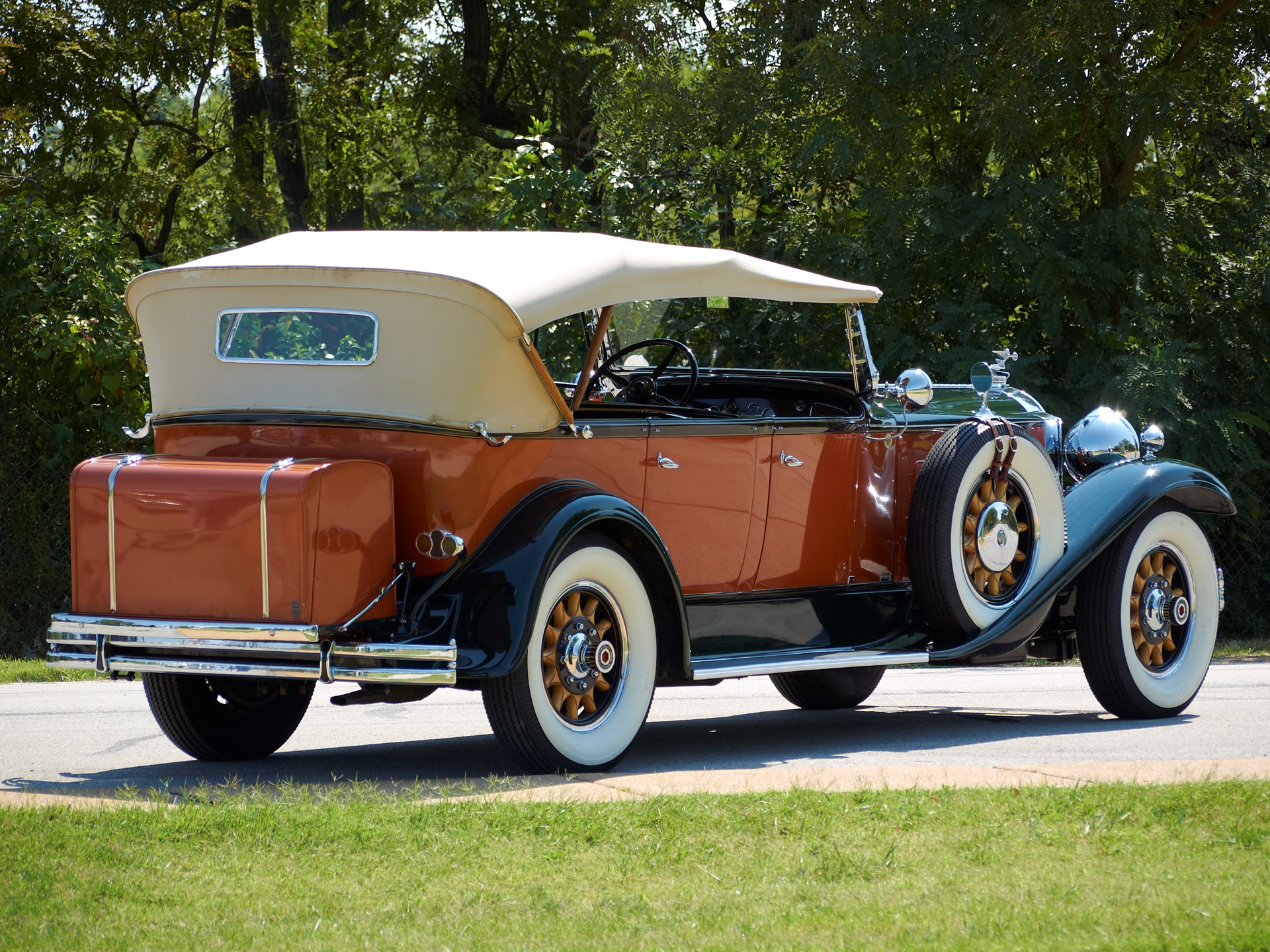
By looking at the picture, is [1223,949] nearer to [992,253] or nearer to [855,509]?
[855,509]

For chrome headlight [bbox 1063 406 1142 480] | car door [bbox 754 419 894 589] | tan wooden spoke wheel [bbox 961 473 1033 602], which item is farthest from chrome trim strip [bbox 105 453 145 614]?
chrome headlight [bbox 1063 406 1142 480]

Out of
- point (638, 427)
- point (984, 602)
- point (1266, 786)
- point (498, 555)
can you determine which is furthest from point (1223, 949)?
A: point (984, 602)

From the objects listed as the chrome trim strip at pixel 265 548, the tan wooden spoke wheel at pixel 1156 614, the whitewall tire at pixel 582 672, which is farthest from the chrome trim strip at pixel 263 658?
the tan wooden spoke wheel at pixel 1156 614

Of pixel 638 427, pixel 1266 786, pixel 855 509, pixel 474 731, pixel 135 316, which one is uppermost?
pixel 135 316

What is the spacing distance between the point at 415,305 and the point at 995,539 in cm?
296

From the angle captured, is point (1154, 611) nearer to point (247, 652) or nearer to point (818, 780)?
point (818, 780)

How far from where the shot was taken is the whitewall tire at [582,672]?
518 cm

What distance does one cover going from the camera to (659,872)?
3938mm

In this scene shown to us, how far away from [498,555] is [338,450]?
0.70m

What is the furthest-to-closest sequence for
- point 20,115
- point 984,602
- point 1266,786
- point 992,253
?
point 20,115 < point 992,253 < point 984,602 < point 1266,786

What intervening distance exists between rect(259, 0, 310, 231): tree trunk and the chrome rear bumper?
587 inches

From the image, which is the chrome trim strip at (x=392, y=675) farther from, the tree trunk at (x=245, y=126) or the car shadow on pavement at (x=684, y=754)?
the tree trunk at (x=245, y=126)

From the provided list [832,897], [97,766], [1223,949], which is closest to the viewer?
[1223,949]

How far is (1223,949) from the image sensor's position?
3.25 m
